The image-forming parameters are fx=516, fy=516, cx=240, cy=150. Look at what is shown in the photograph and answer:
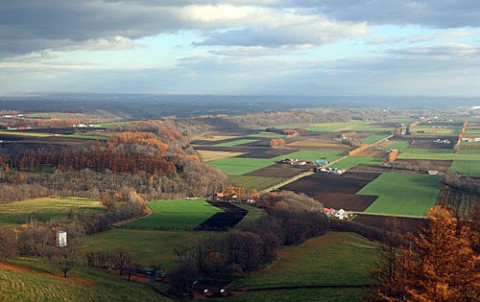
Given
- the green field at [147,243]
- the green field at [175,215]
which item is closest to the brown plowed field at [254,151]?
the green field at [175,215]

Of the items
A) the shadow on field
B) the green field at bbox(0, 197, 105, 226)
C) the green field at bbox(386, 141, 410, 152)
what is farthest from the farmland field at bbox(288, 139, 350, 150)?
the green field at bbox(0, 197, 105, 226)

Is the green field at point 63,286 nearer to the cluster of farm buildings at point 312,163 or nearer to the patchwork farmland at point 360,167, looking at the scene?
the patchwork farmland at point 360,167

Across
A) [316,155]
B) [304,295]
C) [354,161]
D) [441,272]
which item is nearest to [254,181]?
[354,161]

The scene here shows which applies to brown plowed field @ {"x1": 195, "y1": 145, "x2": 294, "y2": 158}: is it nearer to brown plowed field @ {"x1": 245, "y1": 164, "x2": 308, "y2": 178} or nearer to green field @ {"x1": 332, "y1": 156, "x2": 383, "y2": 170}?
green field @ {"x1": 332, "y1": 156, "x2": 383, "y2": 170}

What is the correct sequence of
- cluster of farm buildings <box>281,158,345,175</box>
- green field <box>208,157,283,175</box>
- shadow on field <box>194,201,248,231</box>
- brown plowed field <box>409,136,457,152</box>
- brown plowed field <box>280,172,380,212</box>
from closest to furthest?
shadow on field <box>194,201,248,231</box> < brown plowed field <box>280,172,380,212</box> < cluster of farm buildings <box>281,158,345,175</box> < green field <box>208,157,283,175</box> < brown plowed field <box>409,136,457,152</box>

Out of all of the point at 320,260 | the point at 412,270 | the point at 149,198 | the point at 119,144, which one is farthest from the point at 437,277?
the point at 119,144

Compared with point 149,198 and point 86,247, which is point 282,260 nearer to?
point 86,247
